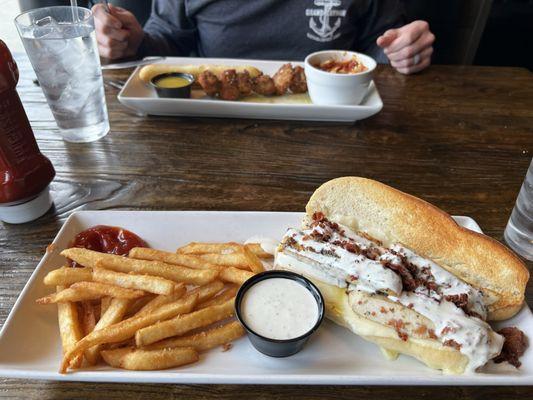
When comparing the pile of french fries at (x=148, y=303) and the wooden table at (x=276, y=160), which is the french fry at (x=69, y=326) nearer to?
the pile of french fries at (x=148, y=303)

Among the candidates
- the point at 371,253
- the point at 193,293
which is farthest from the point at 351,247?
the point at 193,293

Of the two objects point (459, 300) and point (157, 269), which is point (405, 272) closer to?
point (459, 300)

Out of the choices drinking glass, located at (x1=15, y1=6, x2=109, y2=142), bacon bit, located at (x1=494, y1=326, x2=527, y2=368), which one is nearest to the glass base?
drinking glass, located at (x1=15, y1=6, x2=109, y2=142)

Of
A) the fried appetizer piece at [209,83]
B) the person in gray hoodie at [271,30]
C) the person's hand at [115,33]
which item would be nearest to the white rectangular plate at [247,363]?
the fried appetizer piece at [209,83]

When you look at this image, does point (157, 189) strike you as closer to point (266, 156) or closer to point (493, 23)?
point (266, 156)

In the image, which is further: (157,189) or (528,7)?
(528,7)

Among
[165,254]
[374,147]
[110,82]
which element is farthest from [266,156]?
[110,82]
